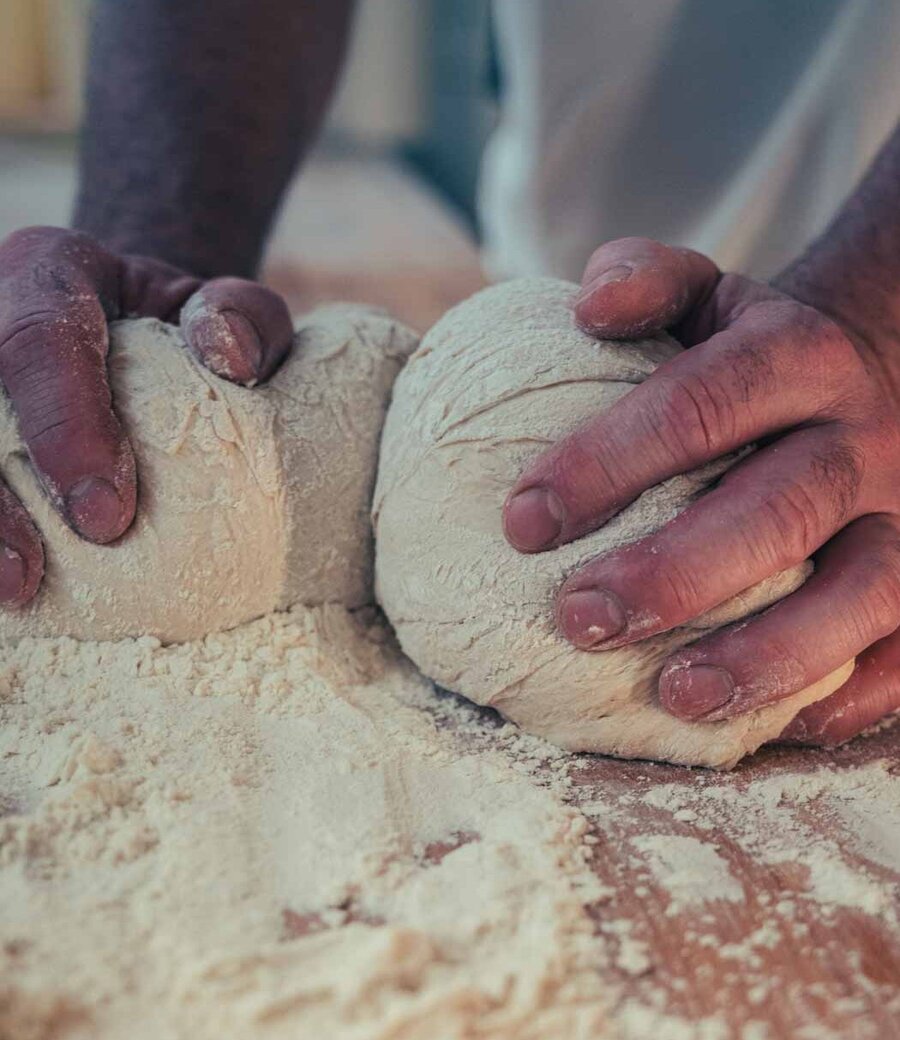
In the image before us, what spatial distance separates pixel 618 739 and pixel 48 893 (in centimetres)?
52

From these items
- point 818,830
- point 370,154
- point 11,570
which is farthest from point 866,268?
point 370,154

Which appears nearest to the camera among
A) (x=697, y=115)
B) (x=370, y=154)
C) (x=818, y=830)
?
(x=818, y=830)

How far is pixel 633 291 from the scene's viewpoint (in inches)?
40.2

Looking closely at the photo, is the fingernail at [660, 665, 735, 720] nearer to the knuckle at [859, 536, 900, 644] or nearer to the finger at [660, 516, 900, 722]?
the finger at [660, 516, 900, 722]

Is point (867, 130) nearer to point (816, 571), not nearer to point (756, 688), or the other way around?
point (816, 571)

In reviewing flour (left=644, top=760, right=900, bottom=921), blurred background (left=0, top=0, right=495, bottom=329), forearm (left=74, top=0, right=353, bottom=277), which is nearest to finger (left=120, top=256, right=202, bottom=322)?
forearm (left=74, top=0, right=353, bottom=277)

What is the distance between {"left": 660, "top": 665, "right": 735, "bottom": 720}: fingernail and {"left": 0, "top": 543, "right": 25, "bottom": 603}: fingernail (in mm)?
613

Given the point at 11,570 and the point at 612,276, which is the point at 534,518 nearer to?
the point at 612,276

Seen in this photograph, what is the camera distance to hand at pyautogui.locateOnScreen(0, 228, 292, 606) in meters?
0.98

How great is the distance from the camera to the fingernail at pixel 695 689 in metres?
0.94

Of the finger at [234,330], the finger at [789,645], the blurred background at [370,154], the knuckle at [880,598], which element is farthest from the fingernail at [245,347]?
the blurred background at [370,154]

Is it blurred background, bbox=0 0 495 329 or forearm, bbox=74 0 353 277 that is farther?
blurred background, bbox=0 0 495 329

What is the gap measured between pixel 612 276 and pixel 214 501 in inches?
17.9

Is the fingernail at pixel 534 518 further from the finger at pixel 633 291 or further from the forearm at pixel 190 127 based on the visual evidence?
the forearm at pixel 190 127
